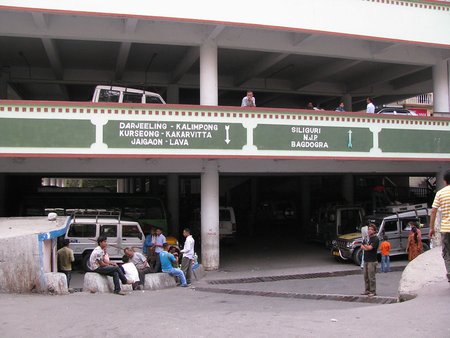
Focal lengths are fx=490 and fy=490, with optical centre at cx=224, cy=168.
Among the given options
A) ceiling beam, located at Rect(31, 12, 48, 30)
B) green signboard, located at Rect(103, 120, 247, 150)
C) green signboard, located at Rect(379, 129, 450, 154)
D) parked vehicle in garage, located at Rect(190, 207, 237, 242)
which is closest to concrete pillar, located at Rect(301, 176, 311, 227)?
parked vehicle in garage, located at Rect(190, 207, 237, 242)

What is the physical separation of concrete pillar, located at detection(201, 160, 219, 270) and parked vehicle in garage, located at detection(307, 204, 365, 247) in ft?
20.4

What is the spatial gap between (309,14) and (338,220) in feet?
28.4

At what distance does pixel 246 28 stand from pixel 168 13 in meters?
3.03

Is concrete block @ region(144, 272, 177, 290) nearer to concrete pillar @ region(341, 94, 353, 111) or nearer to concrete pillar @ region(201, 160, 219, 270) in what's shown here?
concrete pillar @ region(201, 160, 219, 270)

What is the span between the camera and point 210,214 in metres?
16.5

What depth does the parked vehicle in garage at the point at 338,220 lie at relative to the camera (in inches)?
802

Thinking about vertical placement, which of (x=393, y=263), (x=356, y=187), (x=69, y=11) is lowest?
(x=393, y=263)

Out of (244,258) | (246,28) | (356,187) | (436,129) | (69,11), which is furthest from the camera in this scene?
(356,187)

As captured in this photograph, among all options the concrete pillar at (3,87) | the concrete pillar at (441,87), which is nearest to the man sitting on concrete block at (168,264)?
the concrete pillar at (441,87)

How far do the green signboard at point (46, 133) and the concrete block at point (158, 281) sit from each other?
4343 millimetres

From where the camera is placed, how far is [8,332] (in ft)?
21.1

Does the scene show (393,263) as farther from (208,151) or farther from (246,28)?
(246,28)

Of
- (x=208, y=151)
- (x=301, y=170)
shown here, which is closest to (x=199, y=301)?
(x=208, y=151)

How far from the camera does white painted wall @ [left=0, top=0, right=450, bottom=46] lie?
14.1 meters
